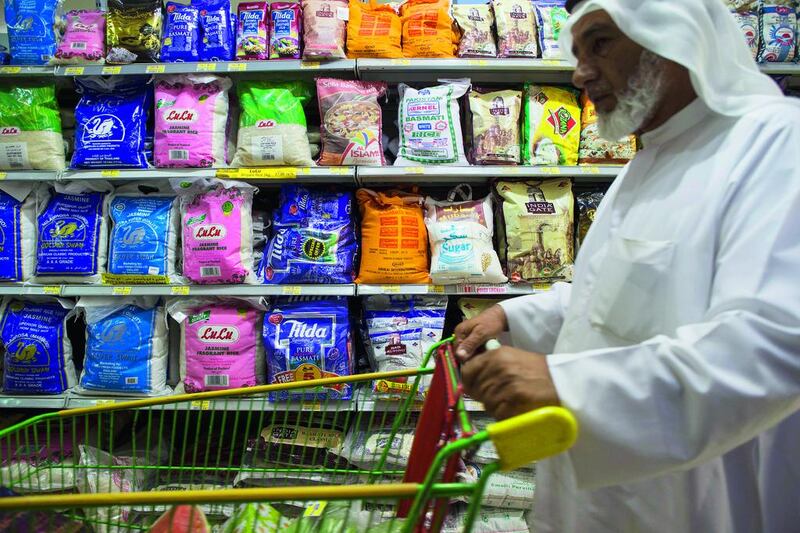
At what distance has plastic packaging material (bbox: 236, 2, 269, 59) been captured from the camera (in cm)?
217

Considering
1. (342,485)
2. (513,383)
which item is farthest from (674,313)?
(342,485)

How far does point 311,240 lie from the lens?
215 cm

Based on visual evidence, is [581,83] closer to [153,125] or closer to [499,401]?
[499,401]

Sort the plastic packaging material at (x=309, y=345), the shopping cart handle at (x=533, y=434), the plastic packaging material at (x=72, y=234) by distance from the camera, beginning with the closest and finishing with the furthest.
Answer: the shopping cart handle at (x=533, y=434) < the plastic packaging material at (x=309, y=345) < the plastic packaging material at (x=72, y=234)

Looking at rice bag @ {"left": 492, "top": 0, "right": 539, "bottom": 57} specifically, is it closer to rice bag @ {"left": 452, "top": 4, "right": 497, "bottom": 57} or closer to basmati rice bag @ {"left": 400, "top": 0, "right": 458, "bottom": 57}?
rice bag @ {"left": 452, "top": 4, "right": 497, "bottom": 57}

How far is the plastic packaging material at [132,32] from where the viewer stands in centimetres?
215

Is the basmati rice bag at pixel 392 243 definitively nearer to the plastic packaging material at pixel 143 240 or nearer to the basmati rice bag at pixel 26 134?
the plastic packaging material at pixel 143 240

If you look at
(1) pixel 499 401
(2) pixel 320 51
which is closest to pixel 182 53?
(2) pixel 320 51

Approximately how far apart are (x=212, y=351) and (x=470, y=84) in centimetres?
177

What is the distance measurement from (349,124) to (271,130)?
1.18 ft

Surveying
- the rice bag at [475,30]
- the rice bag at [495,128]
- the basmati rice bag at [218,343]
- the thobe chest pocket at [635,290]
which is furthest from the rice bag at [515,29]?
the basmati rice bag at [218,343]

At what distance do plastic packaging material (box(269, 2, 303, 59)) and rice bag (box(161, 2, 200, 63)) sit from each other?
0.36m

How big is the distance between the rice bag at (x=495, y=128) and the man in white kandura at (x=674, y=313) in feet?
3.42

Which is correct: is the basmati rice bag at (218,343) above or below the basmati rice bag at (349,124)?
below
